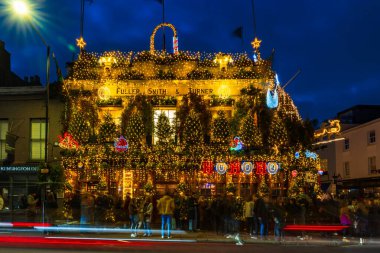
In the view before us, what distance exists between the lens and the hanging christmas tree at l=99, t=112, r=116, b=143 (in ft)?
80.8

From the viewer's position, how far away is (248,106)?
25.0 metres

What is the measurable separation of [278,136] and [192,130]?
423 cm

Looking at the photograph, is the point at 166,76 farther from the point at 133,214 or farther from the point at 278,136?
the point at 133,214

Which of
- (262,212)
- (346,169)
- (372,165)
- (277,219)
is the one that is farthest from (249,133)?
(346,169)

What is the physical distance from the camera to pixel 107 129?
24.6 metres

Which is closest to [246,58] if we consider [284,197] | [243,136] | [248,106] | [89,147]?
[248,106]

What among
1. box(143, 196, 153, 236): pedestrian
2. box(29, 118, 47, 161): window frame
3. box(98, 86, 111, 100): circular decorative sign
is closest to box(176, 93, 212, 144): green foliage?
box(98, 86, 111, 100): circular decorative sign

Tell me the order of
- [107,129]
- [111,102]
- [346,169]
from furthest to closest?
1. [346,169]
2. [111,102]
3. [107,129]

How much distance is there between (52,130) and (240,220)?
1087 cm

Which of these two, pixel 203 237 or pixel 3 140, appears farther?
pixel 3 140

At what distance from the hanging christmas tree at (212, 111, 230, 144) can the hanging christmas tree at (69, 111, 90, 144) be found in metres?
6.28

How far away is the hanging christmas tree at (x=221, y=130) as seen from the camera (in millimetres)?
24531

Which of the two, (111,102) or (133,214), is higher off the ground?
(111,102)

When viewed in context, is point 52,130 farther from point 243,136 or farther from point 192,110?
point 243,136
